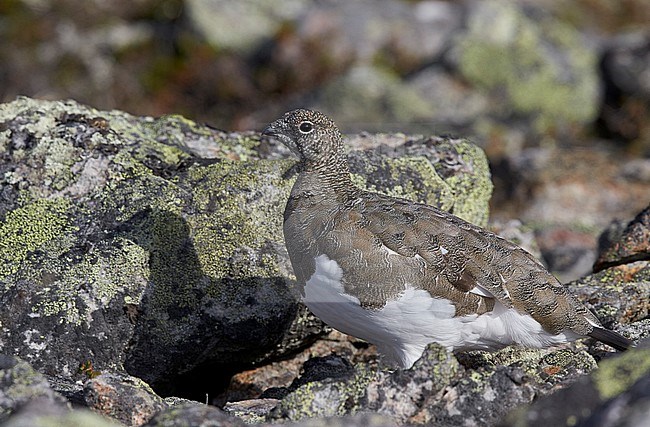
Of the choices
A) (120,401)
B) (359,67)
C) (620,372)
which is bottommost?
(120,401)

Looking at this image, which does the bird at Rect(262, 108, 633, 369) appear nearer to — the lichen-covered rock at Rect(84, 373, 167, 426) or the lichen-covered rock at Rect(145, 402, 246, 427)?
the lichen-covered rock at Rect(84, 373, 167, 426)

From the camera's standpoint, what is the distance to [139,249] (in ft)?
19.5

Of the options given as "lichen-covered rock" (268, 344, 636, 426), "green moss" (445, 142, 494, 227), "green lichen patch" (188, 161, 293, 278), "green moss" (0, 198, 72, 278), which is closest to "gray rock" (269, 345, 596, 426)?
"lichen-covered rock" (268, 344, 636, 426)

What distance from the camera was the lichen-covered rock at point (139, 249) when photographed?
18.5 feet

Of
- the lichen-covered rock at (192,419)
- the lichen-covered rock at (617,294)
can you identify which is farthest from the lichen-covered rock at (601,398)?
the lichen-covered rock at (617,294)

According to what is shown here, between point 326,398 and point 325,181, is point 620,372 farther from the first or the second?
point 325,181

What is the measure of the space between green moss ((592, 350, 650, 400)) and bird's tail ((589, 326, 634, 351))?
1602 millimetres

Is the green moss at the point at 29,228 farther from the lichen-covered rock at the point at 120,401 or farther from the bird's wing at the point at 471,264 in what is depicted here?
the bird's wing at the point at 471,264

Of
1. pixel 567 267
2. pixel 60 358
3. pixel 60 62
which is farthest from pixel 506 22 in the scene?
pixel 60 358

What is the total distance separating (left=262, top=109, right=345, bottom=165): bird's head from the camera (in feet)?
19.0

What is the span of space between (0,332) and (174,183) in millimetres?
1590

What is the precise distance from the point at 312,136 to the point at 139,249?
1.40 m

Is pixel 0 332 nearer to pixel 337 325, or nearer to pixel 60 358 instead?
pixel 60 358

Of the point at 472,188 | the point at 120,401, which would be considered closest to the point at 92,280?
the point at 120,401
